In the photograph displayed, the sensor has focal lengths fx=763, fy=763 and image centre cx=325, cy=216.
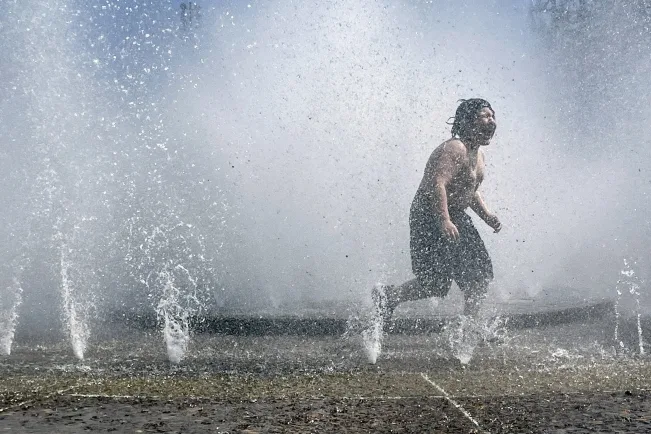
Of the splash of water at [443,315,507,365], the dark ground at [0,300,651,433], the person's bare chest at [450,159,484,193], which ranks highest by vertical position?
the person's bare chest at [450,159,484,193]

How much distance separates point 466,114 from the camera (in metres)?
5.38

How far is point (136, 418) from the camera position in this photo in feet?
9.27

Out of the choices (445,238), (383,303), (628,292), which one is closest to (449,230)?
(445,238)

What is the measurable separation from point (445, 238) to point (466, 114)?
35.9 inches

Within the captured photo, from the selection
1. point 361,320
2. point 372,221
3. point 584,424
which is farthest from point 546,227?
point 584,424

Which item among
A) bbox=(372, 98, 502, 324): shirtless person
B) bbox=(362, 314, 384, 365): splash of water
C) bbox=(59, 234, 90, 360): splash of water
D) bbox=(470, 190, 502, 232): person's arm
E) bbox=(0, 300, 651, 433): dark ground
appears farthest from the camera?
bbox=(470, 190, 502, 232): person's arm

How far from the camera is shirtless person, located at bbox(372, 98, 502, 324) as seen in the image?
17.3ft

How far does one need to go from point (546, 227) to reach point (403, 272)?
10.7 feet

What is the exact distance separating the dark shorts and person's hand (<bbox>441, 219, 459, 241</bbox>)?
136 millimetres

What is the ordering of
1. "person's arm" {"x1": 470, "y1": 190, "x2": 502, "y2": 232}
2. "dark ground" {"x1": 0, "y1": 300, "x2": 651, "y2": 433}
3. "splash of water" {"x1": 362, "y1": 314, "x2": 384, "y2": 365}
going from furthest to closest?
"person's arm" {"x1": 470, "y1": 190, "x2": 502, "y2": 232}
"splash of water" {"x1": 362, "y1": 314, "x2": 384, "y2": 365}
"dark ground" {"x1": 0, "y1": 300, "x2": 651, "y2": 433}

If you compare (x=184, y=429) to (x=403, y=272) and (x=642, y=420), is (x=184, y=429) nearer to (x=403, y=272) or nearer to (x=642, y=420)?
(x=642, y=420)

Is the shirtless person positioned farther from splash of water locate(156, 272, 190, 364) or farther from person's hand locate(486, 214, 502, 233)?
splash of water locate(156, 272, 190, 364)

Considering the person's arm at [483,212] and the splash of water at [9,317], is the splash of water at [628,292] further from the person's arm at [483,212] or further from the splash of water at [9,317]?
the splash of water at [9,317]

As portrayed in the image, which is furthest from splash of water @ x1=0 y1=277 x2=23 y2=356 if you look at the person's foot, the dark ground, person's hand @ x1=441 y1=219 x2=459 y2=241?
person's hand @ x1=441 y1=219 x2=459 y2=241
